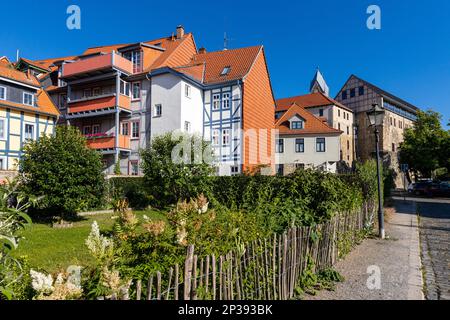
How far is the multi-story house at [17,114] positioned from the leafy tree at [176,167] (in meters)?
11.1

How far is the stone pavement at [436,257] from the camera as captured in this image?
230 inches

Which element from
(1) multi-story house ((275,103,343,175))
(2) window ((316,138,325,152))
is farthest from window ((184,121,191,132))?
(2) window ((316,138,325,152))

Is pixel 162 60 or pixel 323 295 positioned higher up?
pixel 162 60

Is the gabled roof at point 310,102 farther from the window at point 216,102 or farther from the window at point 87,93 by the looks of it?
the window at point 87,93

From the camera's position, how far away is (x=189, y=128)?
25.5 metres

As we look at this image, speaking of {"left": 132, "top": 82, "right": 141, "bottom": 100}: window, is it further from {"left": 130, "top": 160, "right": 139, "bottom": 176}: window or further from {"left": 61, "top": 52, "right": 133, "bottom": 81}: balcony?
{"left": 130, "top": 160, "right": 139, "bottom": 176}: window

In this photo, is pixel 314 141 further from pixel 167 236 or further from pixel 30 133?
pixel 167 236

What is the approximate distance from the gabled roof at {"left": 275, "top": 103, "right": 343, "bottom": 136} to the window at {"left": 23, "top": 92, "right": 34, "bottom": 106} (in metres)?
27.5

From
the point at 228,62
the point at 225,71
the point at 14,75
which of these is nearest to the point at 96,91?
the point at 14,75

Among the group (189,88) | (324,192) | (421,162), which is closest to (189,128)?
(189,88)

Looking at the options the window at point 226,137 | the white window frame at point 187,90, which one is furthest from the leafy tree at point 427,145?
the white window frame at point 187,90

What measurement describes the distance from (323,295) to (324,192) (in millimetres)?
3107

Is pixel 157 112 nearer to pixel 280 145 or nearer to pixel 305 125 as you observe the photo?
pixel 280 145
